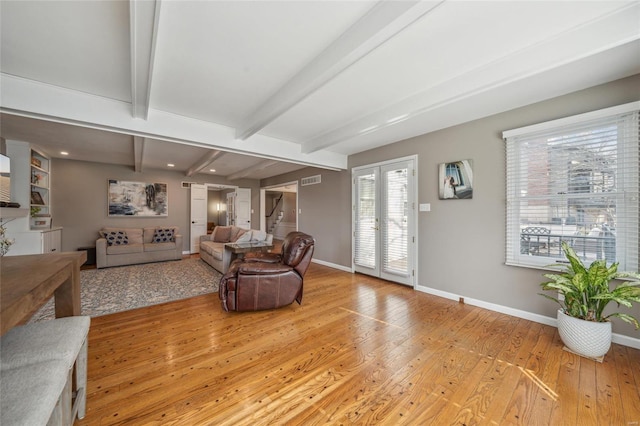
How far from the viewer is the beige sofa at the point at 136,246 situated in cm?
503

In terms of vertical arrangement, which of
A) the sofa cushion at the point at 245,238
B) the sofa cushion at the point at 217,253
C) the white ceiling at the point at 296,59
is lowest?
the sofa cushion at the point at 217,253

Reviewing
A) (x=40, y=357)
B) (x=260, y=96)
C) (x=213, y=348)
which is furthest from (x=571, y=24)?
(x=213, y=348)

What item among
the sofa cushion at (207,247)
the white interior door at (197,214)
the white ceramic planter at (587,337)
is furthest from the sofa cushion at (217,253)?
the white ceramic planter at (587,337)

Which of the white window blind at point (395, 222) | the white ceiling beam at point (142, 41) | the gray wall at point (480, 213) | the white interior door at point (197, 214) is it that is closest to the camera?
the white ceiling beam at point (142, 41)

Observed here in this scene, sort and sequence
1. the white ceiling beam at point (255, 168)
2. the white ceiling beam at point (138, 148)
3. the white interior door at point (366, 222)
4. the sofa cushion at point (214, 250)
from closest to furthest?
the white ceiling beam at point (138, 148) → the white interior door at point (366, 222) → the sofa cushion at point (214, 250) → the white ceiling beam at point (255, 168)

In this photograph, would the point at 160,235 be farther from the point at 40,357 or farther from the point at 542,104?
the point at 542,104

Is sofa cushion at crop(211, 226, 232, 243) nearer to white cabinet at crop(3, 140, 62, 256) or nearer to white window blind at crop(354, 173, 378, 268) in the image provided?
white cabinet at crop(3, 140, 62, 256)

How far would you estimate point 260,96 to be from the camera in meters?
2.71

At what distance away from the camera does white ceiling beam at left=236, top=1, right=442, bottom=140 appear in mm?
1485

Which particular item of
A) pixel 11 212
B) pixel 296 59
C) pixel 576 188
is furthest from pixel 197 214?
pixel 576 188

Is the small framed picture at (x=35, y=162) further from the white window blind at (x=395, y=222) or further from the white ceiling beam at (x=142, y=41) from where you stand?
the white window blind at (x=395, y=222)

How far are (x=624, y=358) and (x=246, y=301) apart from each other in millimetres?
3621

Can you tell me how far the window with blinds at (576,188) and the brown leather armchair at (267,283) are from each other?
8.54 ft

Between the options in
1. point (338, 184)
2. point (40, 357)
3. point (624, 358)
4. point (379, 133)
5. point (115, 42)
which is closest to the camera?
point (40, 357)
